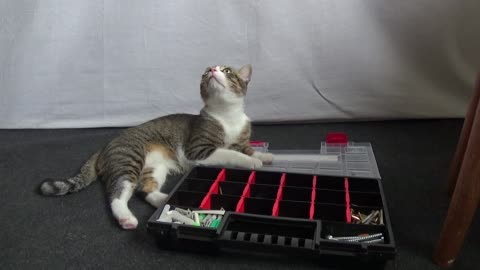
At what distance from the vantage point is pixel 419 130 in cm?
181

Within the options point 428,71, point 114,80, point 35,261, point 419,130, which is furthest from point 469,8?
point 35,261

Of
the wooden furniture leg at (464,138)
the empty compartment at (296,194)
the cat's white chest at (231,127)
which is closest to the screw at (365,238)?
the empty compartment at (296,194)

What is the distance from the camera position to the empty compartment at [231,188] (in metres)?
1.15

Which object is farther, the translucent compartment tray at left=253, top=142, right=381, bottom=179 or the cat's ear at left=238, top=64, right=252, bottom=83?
the cat's ear at left=238, top=64, right=252, bottom=83

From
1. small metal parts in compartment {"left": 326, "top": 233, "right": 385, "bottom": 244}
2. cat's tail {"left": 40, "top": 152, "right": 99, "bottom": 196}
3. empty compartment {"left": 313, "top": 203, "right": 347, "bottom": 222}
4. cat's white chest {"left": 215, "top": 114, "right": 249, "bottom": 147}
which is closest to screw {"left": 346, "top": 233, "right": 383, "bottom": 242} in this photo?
→ small metal parts in compartment {"left": 326, "top": 233, "right": 385, "bottom": 244}

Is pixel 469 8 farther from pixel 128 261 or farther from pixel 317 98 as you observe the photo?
pixel 128 261

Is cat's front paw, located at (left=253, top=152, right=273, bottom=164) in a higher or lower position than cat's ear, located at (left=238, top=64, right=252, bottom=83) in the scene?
lower

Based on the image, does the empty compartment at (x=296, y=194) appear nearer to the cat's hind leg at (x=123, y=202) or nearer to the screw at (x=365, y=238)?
the screw at (x=365, y=238)

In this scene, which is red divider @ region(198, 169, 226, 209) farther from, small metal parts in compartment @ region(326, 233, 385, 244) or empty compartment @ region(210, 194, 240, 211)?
small metal parts in compartment @ region(326, 233, 385, 244)

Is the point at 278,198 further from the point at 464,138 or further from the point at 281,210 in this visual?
the point at 464,138

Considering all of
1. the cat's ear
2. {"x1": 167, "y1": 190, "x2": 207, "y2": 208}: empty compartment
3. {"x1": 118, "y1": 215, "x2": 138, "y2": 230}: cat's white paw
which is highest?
the cat's ear

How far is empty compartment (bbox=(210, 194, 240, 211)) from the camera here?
1070 mm

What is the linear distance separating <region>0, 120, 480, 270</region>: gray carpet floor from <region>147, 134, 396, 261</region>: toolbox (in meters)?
0.07

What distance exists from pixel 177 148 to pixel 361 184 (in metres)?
0.71
